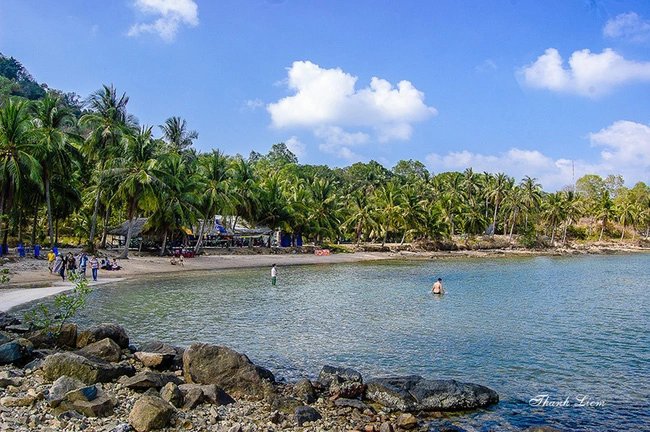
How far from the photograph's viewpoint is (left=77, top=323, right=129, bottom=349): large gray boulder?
14977 millimetres

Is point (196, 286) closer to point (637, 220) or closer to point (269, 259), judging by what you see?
point (269, 259)

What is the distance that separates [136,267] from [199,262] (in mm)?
8178

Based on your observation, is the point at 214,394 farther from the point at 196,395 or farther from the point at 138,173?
the point at 138,173

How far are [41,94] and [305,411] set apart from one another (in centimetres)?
15062

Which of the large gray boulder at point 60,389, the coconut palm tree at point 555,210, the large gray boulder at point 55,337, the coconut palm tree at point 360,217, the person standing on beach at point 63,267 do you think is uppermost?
the coconut palm tree at point 555,210

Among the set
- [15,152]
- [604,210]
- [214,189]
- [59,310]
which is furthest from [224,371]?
[604,210]

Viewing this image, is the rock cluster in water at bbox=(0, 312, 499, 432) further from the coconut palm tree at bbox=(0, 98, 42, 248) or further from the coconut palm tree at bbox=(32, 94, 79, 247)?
the coconut palm tree at bbox=(32, 94, 79, 247)

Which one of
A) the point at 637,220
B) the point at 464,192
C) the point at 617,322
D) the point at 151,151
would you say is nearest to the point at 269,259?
the point at 151,151

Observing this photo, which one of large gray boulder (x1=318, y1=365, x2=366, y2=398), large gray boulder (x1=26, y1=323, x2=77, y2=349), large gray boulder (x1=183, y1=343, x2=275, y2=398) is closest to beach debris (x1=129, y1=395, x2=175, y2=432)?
large gray boulder (x1=183, y1=343, x2=275, y2=398)

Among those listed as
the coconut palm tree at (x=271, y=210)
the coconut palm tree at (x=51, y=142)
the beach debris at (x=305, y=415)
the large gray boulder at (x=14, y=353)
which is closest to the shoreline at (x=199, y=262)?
the coconut palm tree at (x=271, y=210)

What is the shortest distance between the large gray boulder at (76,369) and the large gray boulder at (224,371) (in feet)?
6.10

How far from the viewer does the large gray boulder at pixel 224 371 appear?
1176 centimetres

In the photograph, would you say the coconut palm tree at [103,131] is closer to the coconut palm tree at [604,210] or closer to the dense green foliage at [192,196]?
the dense green foliage at [192,196]

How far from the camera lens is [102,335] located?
15.2 m
